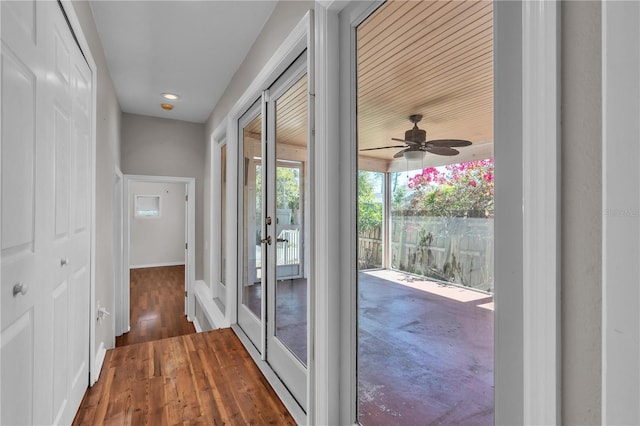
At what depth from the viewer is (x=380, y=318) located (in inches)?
49.8

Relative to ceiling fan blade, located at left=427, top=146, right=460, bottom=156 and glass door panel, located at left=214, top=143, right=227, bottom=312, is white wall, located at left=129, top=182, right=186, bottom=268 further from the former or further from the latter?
ceiling fan blade, located at left=427, top=146, right=460, bottom=156

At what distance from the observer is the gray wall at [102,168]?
217cm

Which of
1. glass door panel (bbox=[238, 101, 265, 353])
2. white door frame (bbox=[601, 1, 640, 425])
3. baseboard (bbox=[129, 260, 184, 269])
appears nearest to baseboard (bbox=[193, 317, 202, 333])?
glass door panel (bbox=[238, 101, 265, 353])

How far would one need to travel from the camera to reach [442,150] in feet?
3.28

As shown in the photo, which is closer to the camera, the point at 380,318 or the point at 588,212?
the point at 588,212

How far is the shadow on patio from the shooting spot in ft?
2.89

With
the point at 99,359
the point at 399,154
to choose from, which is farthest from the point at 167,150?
the point at 399,154

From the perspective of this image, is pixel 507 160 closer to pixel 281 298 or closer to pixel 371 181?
pixel 371 181

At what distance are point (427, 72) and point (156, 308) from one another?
5.48 m

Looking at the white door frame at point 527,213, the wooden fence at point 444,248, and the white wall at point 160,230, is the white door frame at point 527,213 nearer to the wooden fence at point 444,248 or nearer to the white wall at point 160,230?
the wooden fence at point 444,248

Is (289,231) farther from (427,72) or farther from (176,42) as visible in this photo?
(176,42)

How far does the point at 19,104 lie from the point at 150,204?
8.10m

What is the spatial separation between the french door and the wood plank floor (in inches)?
7.3

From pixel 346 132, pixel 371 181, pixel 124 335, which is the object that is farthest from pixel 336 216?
pixel 124 335
